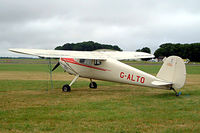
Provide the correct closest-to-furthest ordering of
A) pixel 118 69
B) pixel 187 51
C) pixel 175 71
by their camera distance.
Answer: pixel 175 71
pixel 118 69
pixel 187 51

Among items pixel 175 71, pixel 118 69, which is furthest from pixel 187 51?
pixel 175 71

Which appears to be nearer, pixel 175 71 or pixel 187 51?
pixel 175 71

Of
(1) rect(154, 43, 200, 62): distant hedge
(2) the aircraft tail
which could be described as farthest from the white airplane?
(1) rect(154, 43, 200, 62): distant hedge

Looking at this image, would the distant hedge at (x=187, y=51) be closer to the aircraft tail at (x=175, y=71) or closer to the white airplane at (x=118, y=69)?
the white airplane at (x=118, y=69)

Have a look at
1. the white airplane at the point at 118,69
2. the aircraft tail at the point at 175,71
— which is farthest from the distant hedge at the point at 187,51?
the aircraft tail at the point at 175,71

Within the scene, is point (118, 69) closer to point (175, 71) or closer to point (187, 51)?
point (175, 71)

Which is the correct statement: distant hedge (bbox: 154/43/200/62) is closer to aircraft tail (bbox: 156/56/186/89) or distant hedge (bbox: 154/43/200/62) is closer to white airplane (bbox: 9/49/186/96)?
white airplane (bbox: 9/49/186/96)

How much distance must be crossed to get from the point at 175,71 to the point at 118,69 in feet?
9.74

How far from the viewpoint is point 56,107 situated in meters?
7.66

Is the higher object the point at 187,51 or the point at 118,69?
the point at 187,51

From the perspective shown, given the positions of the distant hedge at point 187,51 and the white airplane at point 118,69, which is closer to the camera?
the white airplane at point 118,69

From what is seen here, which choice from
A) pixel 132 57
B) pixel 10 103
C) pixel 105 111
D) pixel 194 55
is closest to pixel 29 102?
pixel 10 103

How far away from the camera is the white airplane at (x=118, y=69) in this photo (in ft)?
30.1

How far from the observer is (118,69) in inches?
439
